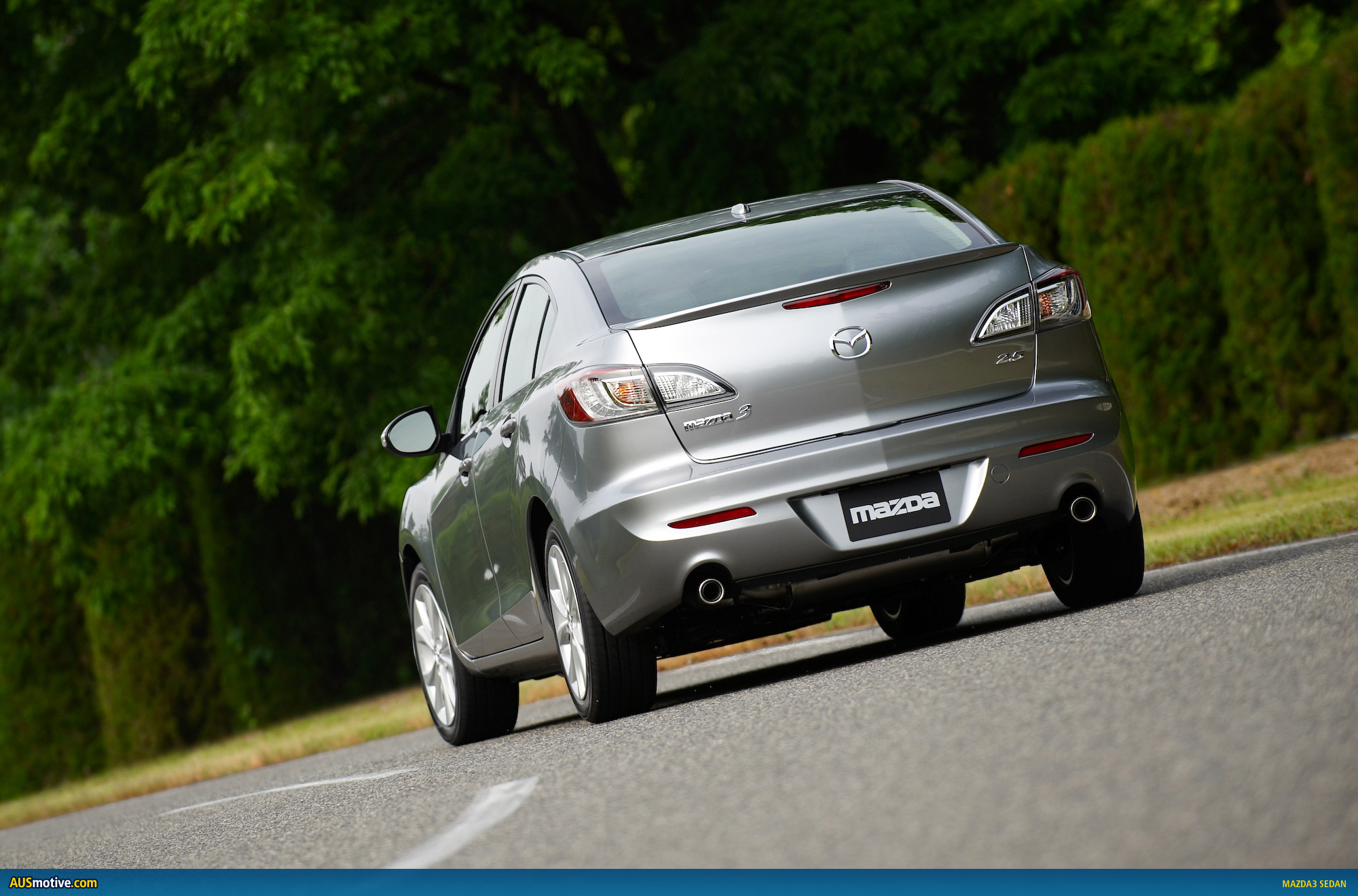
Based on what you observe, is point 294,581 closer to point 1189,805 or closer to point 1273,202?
point 1273,202

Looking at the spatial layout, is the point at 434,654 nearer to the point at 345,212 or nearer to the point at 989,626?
the point at 989,626

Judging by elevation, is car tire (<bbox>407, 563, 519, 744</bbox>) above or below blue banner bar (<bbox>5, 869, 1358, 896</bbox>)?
below

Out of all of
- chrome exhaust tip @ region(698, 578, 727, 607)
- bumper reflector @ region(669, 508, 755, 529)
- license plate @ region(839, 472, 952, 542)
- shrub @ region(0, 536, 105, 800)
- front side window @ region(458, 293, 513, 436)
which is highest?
front side window @ region(458, 293, 513, 436)

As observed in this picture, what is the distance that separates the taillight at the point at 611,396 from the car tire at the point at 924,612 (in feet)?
9.25

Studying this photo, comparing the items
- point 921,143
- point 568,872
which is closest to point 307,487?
point 921,143

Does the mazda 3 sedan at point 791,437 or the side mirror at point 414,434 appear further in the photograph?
the side mirror at point 414,434

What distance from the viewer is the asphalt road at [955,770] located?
3479 millimetres

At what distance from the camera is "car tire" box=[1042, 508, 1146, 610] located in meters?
6.89

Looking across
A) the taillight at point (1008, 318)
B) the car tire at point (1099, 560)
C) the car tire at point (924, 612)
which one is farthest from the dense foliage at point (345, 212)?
the taillight at point (1008, 318)

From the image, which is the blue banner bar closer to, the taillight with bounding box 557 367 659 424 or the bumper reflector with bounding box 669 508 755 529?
the bumper reflector with bounding box 669 508 755 529

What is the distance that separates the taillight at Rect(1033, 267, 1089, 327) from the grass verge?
3.20 meters

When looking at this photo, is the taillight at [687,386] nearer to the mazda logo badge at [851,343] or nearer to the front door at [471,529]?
the mazda logo badge at [851,343]

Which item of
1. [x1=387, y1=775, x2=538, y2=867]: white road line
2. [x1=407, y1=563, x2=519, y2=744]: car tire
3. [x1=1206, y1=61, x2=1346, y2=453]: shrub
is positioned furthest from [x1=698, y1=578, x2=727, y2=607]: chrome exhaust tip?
[x1=1206, y1=61, x2=1346, y2=453]: shrub

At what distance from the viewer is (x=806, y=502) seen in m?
6.07
